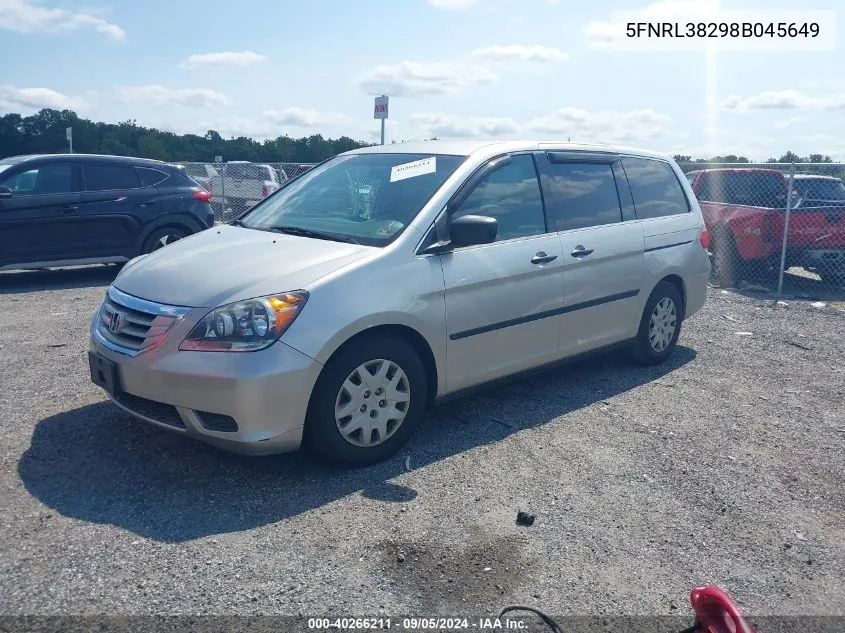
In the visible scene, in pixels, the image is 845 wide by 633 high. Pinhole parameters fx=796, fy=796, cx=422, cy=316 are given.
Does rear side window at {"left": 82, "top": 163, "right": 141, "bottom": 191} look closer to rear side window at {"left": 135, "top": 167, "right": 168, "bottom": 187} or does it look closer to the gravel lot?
rear side window at {"left": 135, "top": 167, "right": 168, "bottom": 187}

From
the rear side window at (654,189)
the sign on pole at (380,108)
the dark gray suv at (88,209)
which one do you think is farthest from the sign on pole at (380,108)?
the rear side window at (654,189)

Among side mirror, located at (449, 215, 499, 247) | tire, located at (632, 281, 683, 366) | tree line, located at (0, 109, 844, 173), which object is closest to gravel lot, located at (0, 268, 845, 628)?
tire, located at (632, 281, 683, 366)

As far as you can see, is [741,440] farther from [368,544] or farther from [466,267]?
[368,544]

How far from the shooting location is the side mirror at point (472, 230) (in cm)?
465

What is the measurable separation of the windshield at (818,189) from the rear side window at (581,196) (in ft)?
21.2

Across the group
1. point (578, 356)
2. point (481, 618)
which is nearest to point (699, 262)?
point (578, 356)

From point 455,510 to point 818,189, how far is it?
9617 millimetres

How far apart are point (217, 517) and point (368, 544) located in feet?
2.52

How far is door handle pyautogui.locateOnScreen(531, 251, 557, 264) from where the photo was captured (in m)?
5.28

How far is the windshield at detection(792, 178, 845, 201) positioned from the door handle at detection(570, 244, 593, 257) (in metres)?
7.06

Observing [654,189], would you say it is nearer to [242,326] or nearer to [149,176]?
[242,326]

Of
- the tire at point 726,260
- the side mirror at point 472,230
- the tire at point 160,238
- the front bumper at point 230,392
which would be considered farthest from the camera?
the tire at point 726,260

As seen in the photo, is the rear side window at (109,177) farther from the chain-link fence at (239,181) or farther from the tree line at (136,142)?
the tree line at (136,142)

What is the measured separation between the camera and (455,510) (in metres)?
3.99
